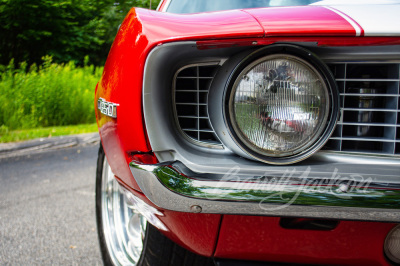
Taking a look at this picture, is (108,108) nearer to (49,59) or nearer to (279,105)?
(279,105)

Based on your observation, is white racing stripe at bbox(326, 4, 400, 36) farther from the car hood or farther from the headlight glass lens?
the headlight glass lens

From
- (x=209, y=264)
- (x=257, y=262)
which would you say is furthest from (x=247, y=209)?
(x=209, y=264)

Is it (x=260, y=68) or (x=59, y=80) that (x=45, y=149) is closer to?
(x=59, y=80)

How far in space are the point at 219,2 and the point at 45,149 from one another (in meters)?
4.16

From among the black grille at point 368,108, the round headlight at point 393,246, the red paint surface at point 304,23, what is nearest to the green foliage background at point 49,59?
the red paint surface at point 304,23

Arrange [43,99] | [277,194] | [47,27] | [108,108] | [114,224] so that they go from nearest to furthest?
[277,194], [108,108], [114,224], [43,99], [47,27]

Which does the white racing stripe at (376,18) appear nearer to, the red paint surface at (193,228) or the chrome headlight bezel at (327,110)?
the chrome headlight bezel at (327,110)

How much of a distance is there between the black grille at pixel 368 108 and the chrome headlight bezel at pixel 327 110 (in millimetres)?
87

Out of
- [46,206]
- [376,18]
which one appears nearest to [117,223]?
[46,206]

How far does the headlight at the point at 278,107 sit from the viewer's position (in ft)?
3.45

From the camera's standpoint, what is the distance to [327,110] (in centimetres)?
105

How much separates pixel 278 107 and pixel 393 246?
1.98 ft

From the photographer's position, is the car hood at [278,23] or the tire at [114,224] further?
the tire at [114,224]

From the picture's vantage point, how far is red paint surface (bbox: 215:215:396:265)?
1104mm
